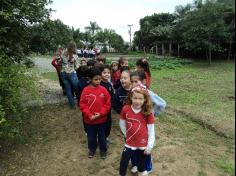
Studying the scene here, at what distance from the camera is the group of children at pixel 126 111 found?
4.25 meters

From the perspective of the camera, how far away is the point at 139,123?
4258mm

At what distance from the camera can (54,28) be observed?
30.9 ft

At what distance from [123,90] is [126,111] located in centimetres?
112

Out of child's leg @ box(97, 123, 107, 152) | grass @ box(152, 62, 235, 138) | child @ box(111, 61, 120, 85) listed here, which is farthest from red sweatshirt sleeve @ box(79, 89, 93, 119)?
child @ box(111, 61, 120, 85)

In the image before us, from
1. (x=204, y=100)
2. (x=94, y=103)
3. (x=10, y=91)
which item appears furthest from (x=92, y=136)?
(x=204, y=100)

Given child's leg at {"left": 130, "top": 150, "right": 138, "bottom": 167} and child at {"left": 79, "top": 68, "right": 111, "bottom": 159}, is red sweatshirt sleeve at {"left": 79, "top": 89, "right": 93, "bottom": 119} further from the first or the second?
child's leg at {"left": 130, "top": 150, "right": 138, "bottom": 167}

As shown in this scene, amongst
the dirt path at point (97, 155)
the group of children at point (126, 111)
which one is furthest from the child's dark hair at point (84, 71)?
the dirt path at point (97, 155)

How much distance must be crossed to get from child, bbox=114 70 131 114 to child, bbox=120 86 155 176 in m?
0.94

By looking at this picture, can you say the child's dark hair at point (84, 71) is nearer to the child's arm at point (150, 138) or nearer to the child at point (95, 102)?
the child at point (95, 102)

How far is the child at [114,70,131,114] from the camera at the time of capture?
17.3 ft

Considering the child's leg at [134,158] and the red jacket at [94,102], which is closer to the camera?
the child's leg at [134,158]

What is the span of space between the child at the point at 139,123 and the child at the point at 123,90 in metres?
0.94

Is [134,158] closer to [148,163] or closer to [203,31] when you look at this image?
[148,163]

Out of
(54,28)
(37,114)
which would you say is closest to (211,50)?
(54,28)
